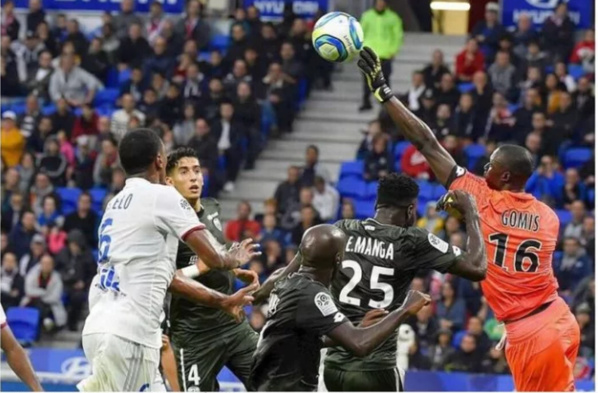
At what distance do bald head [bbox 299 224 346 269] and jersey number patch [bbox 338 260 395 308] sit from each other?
1158 millimetres

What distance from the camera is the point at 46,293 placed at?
66.0 ft

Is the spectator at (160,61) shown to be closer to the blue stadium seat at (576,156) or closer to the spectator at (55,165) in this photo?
the spectator at (55,165)

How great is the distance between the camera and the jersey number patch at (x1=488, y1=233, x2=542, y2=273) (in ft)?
33.4

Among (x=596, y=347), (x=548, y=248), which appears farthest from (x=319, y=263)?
(x=596, y=347)

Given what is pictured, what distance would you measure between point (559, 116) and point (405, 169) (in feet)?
7.94

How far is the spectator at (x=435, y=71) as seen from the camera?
22.1 meters

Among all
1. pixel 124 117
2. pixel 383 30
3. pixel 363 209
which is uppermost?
pixel 383 30

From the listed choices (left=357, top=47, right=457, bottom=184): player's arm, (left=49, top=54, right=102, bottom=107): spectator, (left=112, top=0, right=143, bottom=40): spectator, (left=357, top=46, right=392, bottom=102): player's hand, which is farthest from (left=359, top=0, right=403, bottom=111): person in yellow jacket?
(left=357, top=46, right=392, bottom=102): player's hand

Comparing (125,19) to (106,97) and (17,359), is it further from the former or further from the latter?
(17,359)

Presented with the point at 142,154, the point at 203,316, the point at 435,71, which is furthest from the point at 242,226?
the point at 142,154

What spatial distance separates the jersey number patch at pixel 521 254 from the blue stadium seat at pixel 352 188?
10947 mm

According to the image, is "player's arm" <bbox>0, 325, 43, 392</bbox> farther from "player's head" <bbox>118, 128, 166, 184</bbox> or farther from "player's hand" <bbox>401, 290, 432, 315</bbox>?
"player's hand" <bbox>401, 290, 432, 315</bbox>

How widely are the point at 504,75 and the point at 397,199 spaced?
1312 centimetres

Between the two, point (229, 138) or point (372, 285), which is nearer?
point (372, 285)
